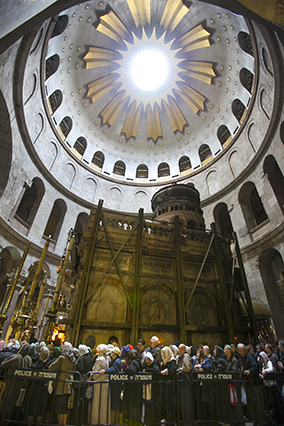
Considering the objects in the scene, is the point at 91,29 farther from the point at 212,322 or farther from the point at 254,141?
the point at 212,322

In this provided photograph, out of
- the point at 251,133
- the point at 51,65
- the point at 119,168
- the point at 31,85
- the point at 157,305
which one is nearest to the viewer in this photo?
the point at 157,305

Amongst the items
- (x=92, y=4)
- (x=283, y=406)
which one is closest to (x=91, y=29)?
(x=92, y=4)

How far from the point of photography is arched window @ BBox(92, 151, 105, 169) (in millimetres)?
28875

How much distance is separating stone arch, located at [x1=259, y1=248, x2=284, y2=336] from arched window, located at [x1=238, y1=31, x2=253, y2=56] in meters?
17.7

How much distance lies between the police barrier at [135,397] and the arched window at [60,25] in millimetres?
25360

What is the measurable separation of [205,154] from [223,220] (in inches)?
352

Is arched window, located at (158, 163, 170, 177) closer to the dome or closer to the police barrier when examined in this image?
the dome

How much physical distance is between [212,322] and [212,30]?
2783cm

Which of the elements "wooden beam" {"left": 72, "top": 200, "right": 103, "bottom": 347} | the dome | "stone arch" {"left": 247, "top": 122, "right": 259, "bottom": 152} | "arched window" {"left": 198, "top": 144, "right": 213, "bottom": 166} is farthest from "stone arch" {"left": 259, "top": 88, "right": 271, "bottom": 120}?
"wooden beam" {"left": 72, "top": 200, "right": 103, "bottom": 347}

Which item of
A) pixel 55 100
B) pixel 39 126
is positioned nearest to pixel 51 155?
pixel 39 126

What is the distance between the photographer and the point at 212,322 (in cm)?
1016

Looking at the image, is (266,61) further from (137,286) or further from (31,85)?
(137,286)

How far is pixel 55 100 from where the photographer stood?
2395 centimetres

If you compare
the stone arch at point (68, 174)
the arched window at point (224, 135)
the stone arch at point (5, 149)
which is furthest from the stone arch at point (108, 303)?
the arched window at point (224, 135)
